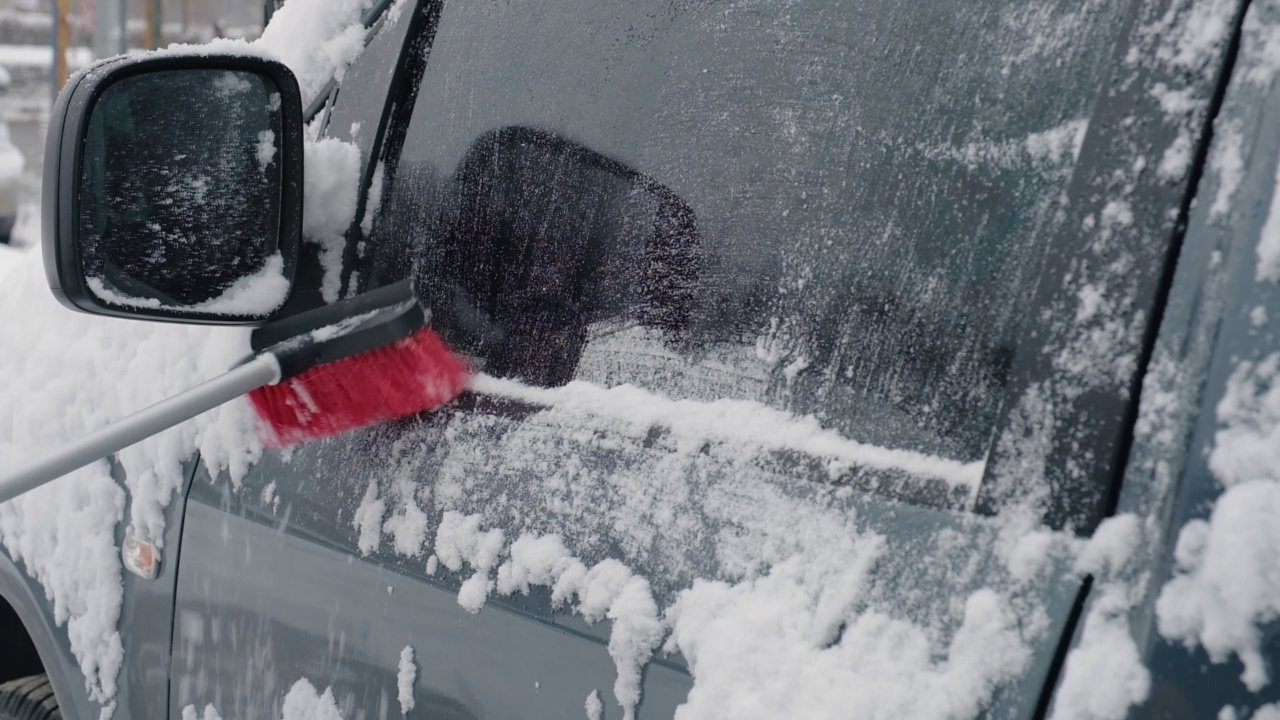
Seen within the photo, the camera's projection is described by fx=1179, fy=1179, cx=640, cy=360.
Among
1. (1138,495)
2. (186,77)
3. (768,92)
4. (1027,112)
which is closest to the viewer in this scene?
(1138,495)

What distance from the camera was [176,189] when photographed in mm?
1536

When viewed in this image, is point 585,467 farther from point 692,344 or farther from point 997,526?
point 997,526

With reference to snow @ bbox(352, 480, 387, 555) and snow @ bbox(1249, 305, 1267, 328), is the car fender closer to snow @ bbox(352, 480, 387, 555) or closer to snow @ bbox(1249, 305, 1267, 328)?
snow @ bbox(352, 480, 387, 555)

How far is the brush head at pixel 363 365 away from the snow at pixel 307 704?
1.12 feet

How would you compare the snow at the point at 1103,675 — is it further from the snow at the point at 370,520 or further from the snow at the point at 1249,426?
the snow at the point at 370,520

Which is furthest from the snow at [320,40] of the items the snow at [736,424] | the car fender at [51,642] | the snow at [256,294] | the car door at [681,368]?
the car fender at [51,642]

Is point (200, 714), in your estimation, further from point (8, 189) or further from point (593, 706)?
point (8, 189)

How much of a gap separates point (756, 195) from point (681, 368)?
0.20 meters

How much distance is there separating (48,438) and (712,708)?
4.95 ft

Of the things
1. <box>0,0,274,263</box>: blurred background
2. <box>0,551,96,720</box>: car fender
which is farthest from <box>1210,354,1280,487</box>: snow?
<box>0,0,274,263</box>: blurred background

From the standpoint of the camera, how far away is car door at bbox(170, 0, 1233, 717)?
1.01m

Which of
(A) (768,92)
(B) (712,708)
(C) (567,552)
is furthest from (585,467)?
(A) (768,92)

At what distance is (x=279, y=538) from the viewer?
64.9 inches

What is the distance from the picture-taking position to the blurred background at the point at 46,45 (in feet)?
33.2
